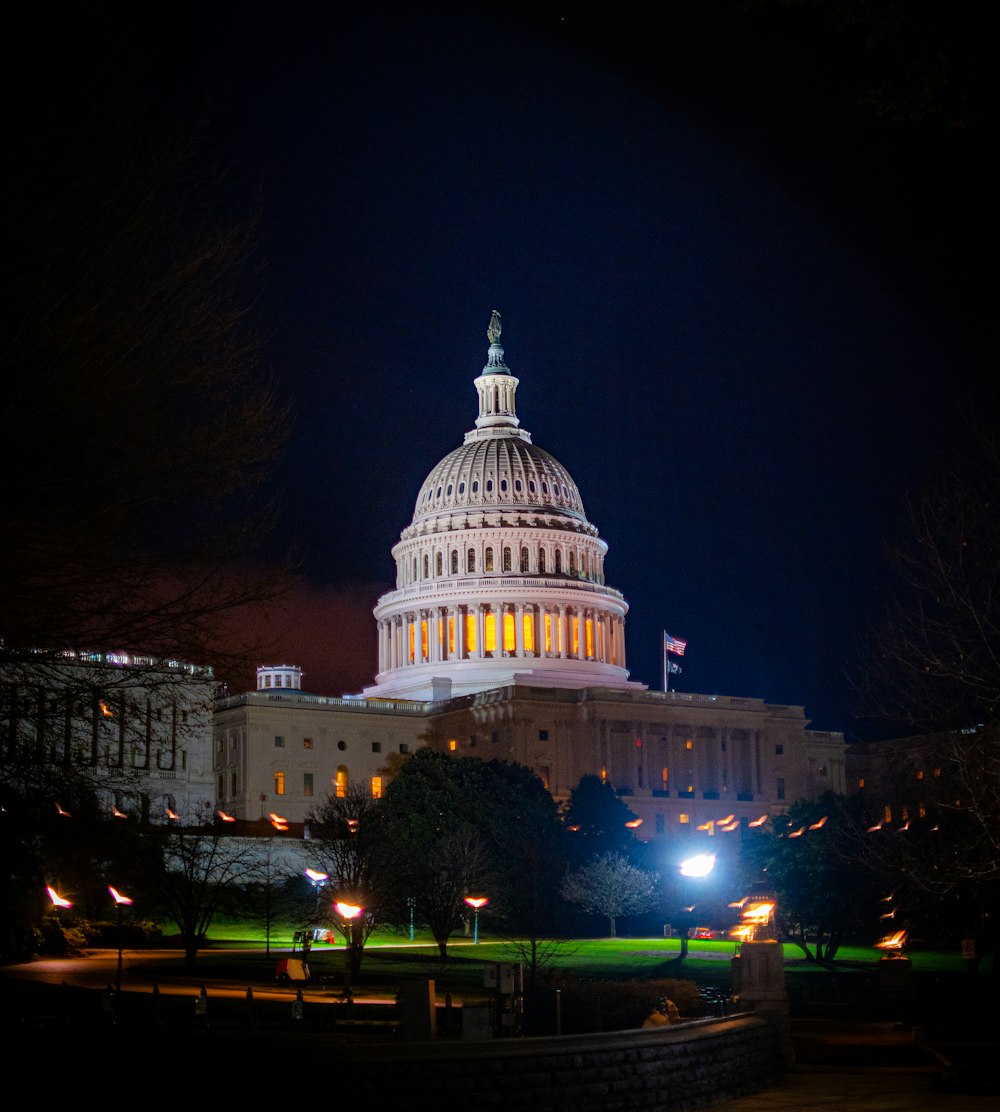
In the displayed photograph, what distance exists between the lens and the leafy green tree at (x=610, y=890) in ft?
292

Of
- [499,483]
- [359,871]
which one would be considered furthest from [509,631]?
[359,871]

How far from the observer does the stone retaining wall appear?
2223 centimetres

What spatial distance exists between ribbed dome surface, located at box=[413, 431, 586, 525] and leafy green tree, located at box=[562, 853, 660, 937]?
69.7 metres

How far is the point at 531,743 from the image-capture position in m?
134

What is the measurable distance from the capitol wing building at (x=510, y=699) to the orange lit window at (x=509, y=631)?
128 millimetres

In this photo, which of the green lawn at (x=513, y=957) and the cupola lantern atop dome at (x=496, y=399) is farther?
the cupola lantern atop dome at (x=496, y=399)

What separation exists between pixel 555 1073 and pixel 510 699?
4361 inches

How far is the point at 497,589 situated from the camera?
15425 centimetres

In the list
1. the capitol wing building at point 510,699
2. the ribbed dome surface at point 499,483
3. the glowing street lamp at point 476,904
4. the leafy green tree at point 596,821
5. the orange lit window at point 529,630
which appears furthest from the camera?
the ribbed dome surface at point 499,483

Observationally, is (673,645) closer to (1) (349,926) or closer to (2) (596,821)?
(2) (596,821)

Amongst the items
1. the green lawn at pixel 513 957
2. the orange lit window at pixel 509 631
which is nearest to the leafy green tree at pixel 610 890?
the green lawn at pixel 513 957

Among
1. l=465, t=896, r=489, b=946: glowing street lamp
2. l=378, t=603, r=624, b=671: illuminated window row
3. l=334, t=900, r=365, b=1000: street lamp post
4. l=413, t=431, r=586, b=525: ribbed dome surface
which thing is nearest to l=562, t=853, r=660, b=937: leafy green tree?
l=465, t=896, r=489, b=946: glowing street lamp

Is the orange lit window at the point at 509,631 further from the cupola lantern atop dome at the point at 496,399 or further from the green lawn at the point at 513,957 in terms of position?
the green lawn at the point at 513,957

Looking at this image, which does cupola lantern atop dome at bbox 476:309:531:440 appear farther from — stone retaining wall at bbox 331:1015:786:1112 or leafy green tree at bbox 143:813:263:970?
stone retaining wall at bbox 331:1015:786:1112
